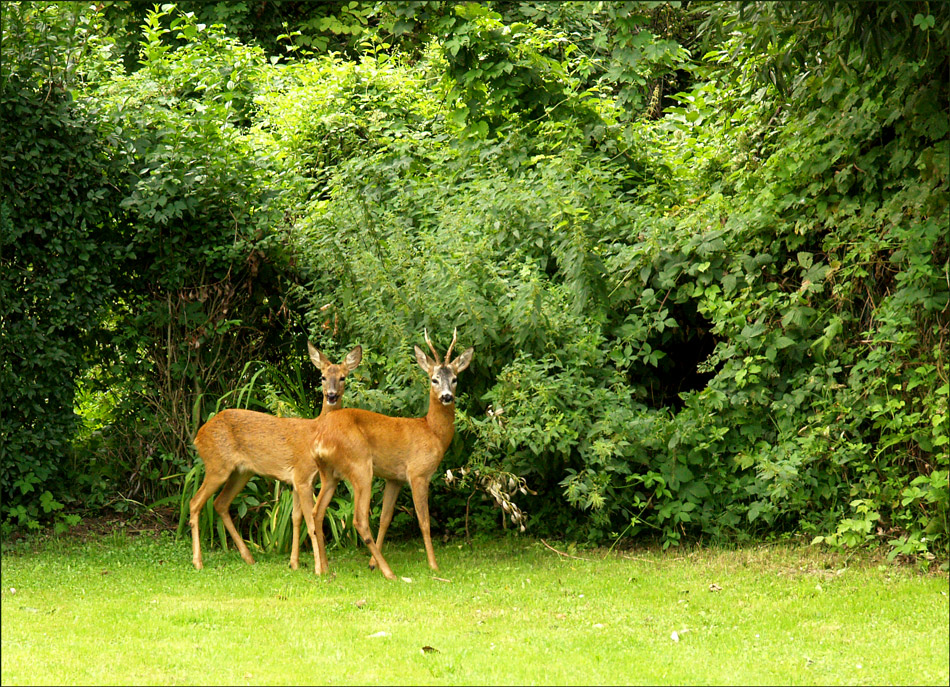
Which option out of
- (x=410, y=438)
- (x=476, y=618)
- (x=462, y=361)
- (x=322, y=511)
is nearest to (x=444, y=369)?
(x=462, y=361)

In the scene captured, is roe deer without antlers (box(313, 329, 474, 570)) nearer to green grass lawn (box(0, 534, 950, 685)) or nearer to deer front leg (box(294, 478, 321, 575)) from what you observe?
deer front leg (box(294, 478, 321, 575))

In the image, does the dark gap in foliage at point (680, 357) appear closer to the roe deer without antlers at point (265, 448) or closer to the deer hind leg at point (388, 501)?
the deer hind leg at point (388, 501)

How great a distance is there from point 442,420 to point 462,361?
0.46m

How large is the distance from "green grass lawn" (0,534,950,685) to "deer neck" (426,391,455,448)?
3.13 ft

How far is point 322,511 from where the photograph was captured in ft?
27.1

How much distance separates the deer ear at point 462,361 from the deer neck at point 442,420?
259mm

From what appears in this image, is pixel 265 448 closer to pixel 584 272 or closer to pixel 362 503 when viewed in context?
pixel 362 503

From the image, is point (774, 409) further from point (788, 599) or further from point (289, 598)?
point (289, 598)

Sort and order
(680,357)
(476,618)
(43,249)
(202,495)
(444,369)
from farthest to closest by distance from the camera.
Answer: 1. (680,357)
2. (43,249)
3. (202,495)
4. (444,369)
5. (476,618)

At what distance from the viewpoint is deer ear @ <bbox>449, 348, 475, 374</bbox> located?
26.9ft

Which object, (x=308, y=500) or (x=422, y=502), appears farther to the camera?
(x=308, y=500)

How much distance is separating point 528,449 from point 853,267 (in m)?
2.73

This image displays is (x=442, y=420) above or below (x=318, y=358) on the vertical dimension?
below

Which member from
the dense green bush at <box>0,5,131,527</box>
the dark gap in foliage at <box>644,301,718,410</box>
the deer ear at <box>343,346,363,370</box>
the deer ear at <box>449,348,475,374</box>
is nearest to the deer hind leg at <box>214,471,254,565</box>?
the deer ear at <box>343,346,363,370</box>
